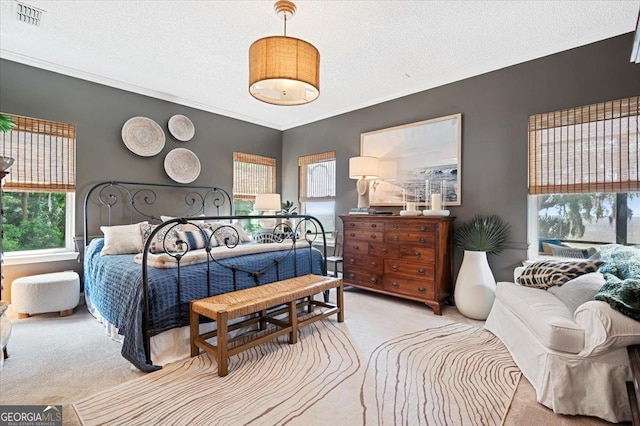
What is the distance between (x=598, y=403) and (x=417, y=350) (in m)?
1.08

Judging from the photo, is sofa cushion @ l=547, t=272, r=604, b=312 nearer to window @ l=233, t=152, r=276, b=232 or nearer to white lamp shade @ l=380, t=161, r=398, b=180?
white lamp shade @ l=380, t=161, r=398, b=180

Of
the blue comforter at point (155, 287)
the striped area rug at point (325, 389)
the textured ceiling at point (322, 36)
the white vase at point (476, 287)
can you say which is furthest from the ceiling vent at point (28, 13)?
the white vase at point (476, 287)

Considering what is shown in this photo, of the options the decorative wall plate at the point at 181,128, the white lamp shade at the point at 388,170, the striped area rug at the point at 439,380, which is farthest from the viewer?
the decorative wall plate at the point at 181,128

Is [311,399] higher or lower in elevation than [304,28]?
lower

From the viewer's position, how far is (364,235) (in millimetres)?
3949

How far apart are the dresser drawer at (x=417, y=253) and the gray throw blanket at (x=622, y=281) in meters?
1.37

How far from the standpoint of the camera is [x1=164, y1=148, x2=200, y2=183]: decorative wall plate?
14.3 ft

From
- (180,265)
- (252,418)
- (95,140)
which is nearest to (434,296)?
(252,418)

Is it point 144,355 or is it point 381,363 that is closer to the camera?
point 144,355

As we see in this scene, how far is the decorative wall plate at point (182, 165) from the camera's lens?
436 cm

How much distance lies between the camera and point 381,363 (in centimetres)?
225

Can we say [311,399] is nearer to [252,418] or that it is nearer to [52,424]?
[252,418]

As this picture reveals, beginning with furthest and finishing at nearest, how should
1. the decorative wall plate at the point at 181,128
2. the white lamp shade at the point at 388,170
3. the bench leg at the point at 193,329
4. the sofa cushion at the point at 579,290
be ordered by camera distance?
the decorative wall plate at the point at 181,128 < the white lamp shade at the point at 388,170 < the bench leg at the point at 193,329 < the sofa cushion at the point at 579,290

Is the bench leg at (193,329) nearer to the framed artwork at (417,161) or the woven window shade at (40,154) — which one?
the woven window shade at (40,154)
